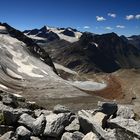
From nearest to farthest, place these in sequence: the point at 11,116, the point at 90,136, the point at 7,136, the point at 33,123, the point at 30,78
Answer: the point at 90,136
the point at 7,136
the point at 33,123
the point at 11,116
the point at 30,78

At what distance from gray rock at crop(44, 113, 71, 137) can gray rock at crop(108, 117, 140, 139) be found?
2.54 meters

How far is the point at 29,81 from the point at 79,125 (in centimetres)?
10666

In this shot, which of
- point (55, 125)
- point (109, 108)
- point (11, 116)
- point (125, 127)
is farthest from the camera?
point (109, 108)

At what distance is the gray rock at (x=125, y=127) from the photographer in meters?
18.9

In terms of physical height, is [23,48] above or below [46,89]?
above

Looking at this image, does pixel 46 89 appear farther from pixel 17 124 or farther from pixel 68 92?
pixel 17 124

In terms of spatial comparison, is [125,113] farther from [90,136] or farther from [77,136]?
[90,136]

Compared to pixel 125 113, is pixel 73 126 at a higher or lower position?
lower

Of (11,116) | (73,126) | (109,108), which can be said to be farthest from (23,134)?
(109,108)

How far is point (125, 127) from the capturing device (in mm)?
19266

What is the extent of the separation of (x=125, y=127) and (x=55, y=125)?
3.69 meters

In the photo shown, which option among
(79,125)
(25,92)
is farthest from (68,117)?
(25,92)

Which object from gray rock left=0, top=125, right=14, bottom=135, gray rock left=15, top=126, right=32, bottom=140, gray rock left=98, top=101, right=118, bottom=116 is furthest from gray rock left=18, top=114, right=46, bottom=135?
gray rock left=98, top=101, right=118, bottom=116

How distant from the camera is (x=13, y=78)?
125 metres
